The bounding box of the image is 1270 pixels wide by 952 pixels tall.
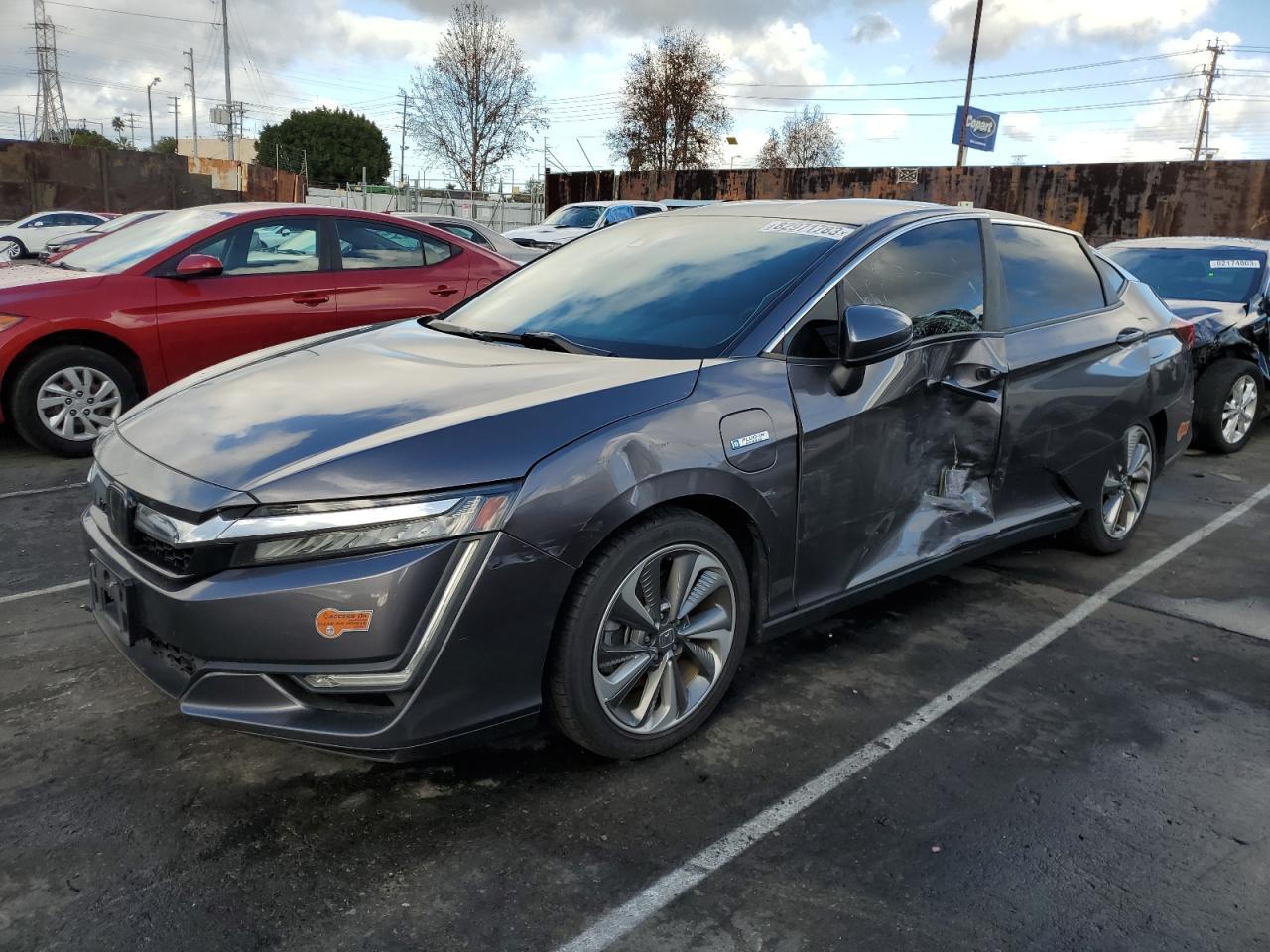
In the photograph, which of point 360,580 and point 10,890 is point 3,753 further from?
point 360,580

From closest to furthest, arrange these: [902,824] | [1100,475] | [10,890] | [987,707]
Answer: [10,890] < [902,824] < [987,707] < [1100,475]

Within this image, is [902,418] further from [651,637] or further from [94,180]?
[94,180]

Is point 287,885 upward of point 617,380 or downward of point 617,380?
downward

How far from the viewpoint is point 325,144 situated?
7875cm

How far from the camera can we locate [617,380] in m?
2.78

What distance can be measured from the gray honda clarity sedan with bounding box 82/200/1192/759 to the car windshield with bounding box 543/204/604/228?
15.5m

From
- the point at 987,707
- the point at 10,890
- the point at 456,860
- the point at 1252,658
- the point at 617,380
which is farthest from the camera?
the point at 1252,658

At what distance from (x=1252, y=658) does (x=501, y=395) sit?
10.1 feet

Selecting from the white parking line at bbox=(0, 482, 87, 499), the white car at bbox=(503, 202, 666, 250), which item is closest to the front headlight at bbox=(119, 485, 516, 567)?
the white parking line at bbox=(0, 482, 87, 499)

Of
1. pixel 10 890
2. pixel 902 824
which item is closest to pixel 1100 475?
pixel 902 824

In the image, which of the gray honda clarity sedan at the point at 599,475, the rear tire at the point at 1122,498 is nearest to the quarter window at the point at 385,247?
the gray honda clarity sedan at the point at 599,475

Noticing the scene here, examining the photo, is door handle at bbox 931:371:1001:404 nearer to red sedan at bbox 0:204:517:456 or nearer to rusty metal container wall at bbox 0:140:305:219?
red sedan at bbox 0:204:517:456

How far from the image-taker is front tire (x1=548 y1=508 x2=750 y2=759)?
257 centimetres

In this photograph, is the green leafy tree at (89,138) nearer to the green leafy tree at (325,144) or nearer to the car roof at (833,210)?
the green leafy tree at (325,144)
